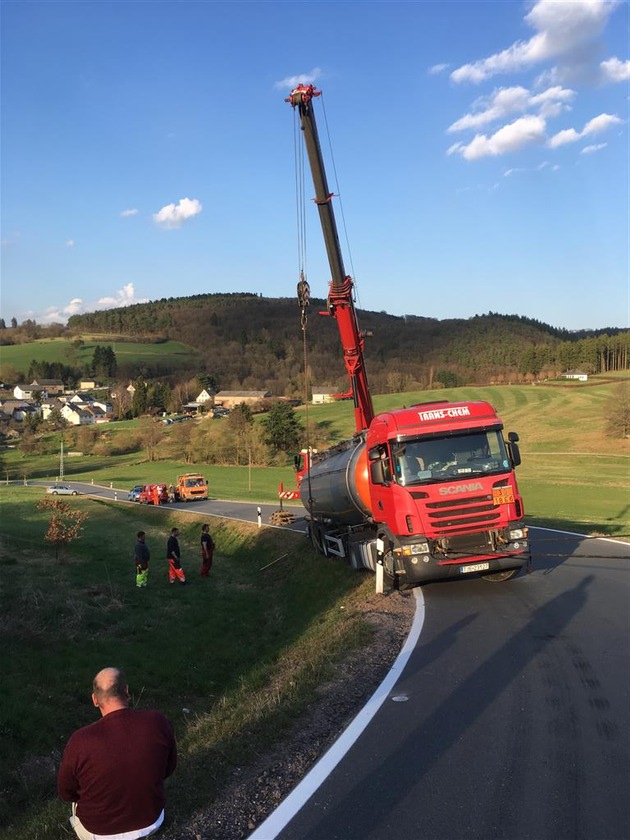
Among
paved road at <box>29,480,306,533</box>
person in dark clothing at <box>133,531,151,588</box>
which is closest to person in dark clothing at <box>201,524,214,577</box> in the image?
person in dark clothing at <box>133,531,151,588</box>

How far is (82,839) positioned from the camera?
3.51 m

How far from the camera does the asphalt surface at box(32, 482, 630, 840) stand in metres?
4.30

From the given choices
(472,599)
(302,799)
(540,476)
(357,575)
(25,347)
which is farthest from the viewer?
(25,347)

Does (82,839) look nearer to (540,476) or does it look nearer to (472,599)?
(472,599)

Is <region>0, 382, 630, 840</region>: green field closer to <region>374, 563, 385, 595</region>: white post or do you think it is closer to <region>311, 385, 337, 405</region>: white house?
<region>374, 563, 385, 595</region>: white post

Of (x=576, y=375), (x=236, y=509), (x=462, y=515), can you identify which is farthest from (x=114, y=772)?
(x=576, y=375)

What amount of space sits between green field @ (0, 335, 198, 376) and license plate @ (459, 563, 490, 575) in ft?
464

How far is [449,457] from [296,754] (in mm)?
7122

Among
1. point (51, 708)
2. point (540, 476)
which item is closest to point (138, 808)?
point (51, 708)

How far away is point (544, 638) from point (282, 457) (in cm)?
5807

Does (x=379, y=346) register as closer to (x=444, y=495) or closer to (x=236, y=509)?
(x=236, y=509)

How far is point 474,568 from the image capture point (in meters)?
11.1

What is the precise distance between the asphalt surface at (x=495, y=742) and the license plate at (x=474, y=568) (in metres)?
1.15

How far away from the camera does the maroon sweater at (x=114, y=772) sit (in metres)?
3.36
